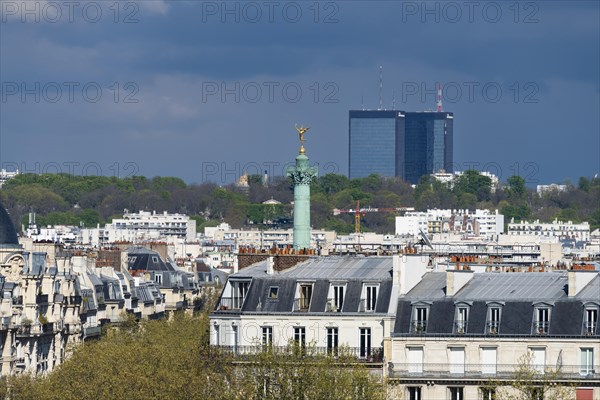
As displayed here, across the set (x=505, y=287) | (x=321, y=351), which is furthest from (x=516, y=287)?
(x=321, y=351)

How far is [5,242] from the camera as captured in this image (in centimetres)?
10131

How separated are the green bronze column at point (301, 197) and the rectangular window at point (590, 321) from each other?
94.9 feet

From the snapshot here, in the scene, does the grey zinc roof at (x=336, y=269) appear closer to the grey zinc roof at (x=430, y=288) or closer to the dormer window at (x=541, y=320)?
the grey zinc roof at (x=430, y=288)

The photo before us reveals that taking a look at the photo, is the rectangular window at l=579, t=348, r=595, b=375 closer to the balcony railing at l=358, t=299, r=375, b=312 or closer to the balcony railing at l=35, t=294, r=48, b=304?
the balcony railing at l=358, t=299, r=375, b=312

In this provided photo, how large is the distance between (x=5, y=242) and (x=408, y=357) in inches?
1334

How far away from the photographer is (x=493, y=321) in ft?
230

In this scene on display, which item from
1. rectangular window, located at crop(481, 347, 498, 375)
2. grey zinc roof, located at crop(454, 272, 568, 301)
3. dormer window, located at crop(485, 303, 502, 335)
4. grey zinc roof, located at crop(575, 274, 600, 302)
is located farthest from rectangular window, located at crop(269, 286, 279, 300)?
grey zinc roof, located at crop(575, 274, 600, 302)

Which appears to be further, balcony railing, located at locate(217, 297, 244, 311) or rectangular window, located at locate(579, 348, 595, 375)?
balcony railing, located at locate(217, 297, 244, 311)

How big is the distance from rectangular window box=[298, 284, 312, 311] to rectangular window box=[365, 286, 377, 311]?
5.54 ft

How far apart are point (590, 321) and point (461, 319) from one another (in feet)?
11.5

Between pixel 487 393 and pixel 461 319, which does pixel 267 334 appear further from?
pixel 487 393

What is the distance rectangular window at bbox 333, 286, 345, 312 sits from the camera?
7249cm

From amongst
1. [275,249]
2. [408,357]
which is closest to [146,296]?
[275,249]

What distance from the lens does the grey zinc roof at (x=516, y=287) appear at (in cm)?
7075
